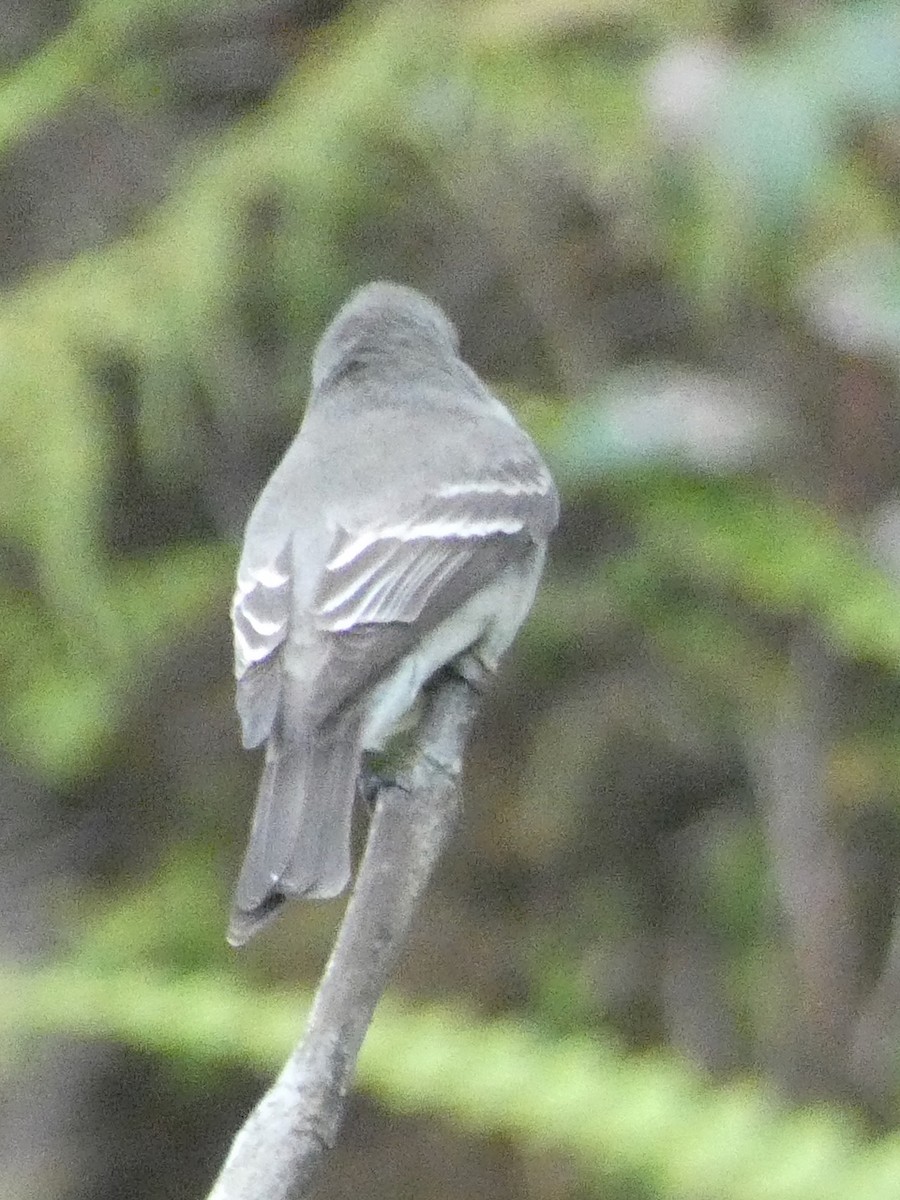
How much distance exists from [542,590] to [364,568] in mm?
1472

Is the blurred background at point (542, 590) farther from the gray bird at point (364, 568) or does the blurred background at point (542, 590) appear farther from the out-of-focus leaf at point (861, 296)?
the gray bird at point (364, 568)

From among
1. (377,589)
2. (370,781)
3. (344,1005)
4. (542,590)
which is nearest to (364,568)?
(377,589)

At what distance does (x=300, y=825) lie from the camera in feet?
7.19

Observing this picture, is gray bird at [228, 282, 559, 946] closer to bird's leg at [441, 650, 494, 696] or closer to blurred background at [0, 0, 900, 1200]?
bird's leg at [441, 650, 494, 696]

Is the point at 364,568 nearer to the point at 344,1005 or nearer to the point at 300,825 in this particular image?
the point at 300,825

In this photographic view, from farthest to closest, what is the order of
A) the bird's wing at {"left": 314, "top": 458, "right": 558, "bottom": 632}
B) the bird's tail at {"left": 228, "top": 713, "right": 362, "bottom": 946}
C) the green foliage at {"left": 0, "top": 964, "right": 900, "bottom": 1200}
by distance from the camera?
the bird's wing at {"left": 314, "top": 458, "right": 558, "bottom": 632} < the green foliage at {"left": 0, "top": 964, "right": 900, "bottom": 1200} < the bird's tail at {"left": 228, "top": 713, "right": 362, "bottom": 946}

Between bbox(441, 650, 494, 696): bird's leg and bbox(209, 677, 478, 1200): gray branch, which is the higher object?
bbox(209, 677, 478, 1200): gray branch

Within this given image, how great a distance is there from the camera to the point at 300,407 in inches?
178

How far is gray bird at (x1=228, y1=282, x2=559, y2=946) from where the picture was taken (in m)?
2.28

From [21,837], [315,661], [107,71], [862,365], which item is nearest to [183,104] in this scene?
[107,71]

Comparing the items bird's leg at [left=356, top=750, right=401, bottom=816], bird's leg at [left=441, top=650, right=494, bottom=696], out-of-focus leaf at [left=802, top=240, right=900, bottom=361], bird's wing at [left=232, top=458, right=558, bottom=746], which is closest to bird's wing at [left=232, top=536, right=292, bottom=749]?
bird's wing at [left=232, top=458, right=558, bottom=746]

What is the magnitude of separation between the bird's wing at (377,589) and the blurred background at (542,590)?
14cm

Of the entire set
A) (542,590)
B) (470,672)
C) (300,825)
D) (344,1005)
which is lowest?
(542,590)

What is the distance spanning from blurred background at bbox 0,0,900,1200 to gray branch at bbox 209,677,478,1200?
56 cm
